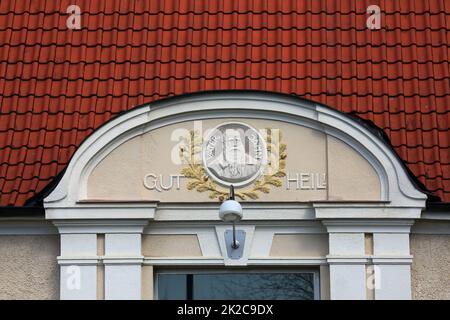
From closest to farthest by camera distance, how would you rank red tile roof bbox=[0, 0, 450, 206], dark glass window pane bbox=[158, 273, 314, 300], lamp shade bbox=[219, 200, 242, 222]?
lamp shade bbox=[219, 200, 242, 222] < dark glass window pane bbox=[158, 273, 314, 300] < red tile roof bbox=[0, 0, 450, 206]

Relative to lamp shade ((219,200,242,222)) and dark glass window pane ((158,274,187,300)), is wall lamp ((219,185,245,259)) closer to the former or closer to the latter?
lamp shade ((219,200,242,222))

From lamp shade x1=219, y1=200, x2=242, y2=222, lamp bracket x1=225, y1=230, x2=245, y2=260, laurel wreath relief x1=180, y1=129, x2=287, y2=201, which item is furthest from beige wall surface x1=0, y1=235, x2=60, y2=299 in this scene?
lamp shade x1=219, y1=200, x2=242, y2=222

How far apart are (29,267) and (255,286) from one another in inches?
97.2

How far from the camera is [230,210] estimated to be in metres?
15.3

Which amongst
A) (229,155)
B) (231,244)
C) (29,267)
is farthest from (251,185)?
(29,267)

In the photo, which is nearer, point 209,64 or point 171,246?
point 171,246

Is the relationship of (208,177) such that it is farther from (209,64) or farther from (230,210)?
(209,64)

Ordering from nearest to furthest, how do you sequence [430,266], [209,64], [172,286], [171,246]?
[430,266] → [171,246] → [172,286] → [209,64]

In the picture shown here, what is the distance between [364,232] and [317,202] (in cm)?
60

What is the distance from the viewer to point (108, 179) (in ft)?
54.2

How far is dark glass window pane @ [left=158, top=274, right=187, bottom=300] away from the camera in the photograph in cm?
1666

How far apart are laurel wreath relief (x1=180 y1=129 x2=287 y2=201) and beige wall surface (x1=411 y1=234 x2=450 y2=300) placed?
1.63m
